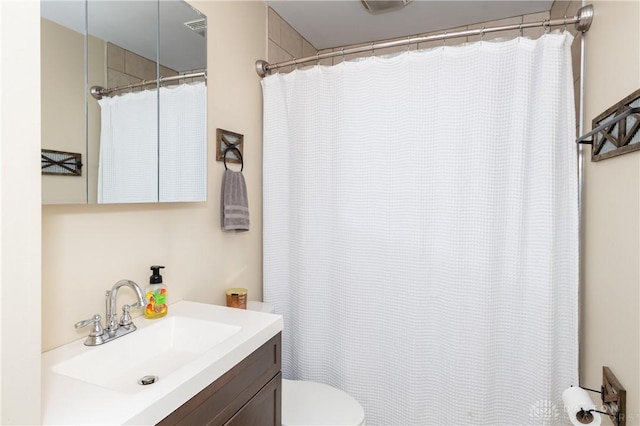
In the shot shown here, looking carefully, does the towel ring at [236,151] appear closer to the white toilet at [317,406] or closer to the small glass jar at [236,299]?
the small glass jar at [236,299]

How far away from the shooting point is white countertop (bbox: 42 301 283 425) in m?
0.81

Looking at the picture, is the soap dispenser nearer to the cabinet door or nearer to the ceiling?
the cabinet door

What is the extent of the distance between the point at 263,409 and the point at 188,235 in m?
0.78

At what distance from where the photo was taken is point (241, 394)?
1186 millimetres

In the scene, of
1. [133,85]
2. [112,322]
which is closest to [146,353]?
[112,322]

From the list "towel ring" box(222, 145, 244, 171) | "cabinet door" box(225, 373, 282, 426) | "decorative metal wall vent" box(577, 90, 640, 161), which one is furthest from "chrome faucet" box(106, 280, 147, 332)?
"decorative metal wall vent" box(577, 90, 640, 161)

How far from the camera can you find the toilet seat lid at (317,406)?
1.56 metres

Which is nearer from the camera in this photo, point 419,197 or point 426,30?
point 419,197

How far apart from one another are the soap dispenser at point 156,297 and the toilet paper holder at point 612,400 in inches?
58.1

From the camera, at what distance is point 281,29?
7.79 ft

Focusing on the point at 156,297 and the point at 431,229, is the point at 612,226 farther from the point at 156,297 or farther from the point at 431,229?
the point at 156,297

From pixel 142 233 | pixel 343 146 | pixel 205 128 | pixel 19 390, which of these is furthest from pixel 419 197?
pixel 19 390

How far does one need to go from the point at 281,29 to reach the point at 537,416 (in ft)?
Result: 8.08

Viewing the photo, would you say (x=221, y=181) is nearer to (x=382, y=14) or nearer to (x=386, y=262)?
(x=386, y=262)
